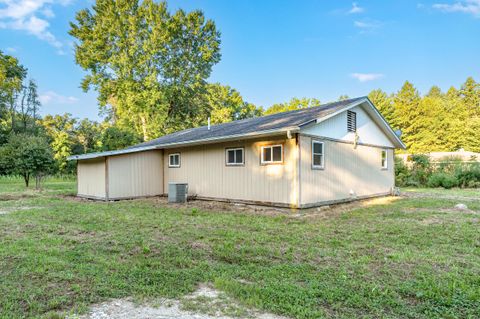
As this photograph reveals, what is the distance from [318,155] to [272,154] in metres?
1.46

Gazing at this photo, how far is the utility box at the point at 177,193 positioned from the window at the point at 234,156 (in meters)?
2.10

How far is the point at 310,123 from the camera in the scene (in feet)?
27.2

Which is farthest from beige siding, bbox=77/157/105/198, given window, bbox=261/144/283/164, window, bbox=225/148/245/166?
window, bbox=261/144/283/164

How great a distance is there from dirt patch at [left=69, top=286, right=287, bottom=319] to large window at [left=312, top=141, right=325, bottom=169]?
22.2 ft

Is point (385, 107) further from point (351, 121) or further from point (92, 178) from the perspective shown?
point (92, 178)

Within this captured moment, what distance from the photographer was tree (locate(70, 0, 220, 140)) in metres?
24.9

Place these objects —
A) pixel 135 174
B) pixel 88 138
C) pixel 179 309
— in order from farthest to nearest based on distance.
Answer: pixel 88 138
pixel 135 174
pixel 179 309

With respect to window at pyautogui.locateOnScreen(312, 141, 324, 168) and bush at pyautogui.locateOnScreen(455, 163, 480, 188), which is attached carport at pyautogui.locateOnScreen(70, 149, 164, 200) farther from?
bush at pyautogui.locateOnScreen(455, 163, 480, 188)

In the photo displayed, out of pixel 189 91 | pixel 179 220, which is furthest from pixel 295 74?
pixel 179 220

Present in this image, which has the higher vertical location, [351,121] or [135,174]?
[351,121]

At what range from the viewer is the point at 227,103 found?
112ft

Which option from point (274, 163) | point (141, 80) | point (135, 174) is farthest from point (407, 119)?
point (135, 174)

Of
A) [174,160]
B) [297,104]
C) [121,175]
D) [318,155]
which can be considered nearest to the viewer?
[318,155]

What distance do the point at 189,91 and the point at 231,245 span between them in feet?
80.5
